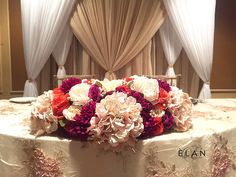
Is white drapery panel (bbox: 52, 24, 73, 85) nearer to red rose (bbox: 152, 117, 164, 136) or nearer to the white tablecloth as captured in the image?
the white tablecloth

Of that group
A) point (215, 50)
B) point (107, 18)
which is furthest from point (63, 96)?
point (215, 50)

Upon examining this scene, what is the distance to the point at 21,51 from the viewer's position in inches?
139

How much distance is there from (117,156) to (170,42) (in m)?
2.25

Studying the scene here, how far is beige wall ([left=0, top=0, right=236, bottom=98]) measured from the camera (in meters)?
3.49

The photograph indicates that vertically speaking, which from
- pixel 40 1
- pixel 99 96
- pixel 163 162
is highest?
pixel 40 1

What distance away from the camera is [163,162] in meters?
1.33

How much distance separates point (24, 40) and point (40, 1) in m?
0.43

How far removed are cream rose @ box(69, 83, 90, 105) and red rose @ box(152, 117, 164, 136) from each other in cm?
29

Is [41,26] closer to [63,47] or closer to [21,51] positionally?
[63,47]

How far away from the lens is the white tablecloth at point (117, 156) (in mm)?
1304

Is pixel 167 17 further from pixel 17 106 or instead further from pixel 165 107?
pixel 165 107
